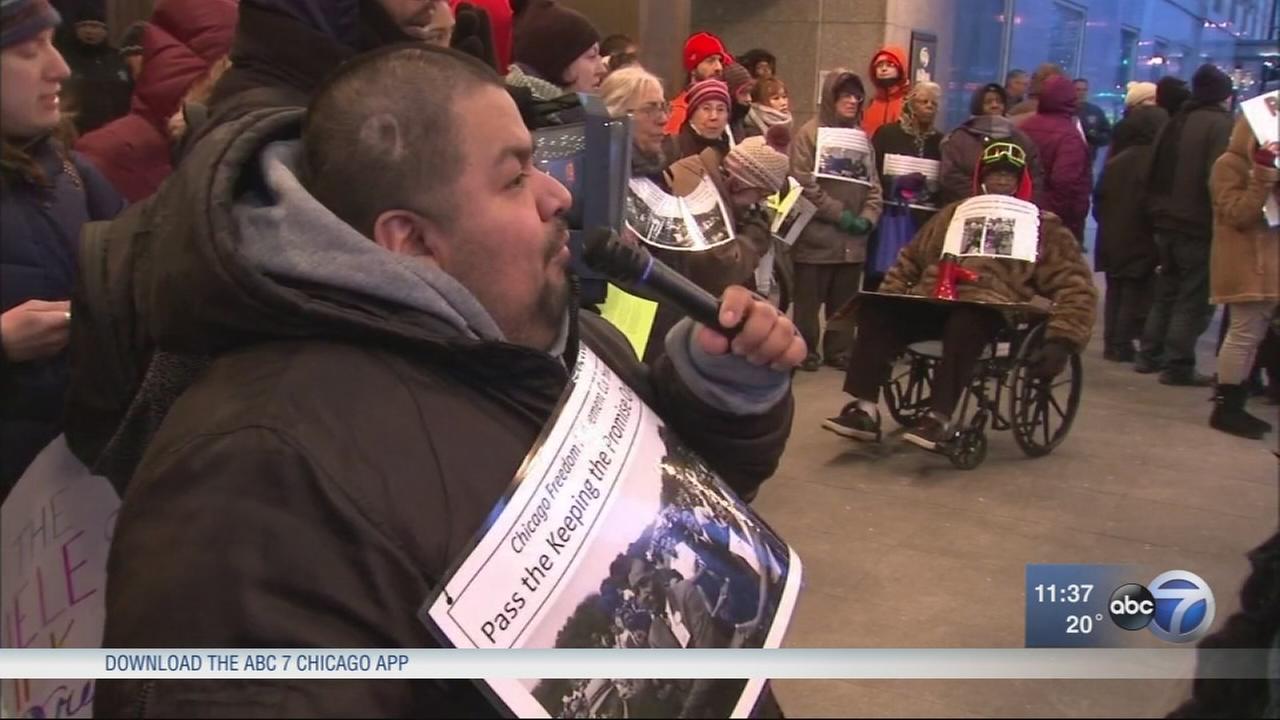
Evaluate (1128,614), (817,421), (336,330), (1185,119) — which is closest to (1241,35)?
(1185,119)

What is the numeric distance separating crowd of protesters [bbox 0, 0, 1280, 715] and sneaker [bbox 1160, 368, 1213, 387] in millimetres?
100

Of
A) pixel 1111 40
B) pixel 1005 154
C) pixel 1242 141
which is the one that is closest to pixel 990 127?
pixel 1005 154

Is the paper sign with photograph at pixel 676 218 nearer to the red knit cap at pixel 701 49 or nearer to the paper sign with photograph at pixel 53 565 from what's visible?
the red knit cap at pixel 701 49

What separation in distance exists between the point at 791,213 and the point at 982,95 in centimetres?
88

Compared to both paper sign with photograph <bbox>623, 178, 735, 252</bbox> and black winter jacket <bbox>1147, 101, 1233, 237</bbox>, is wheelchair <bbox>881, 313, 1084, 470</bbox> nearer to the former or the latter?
black winter jacket <bbox>1147, 101, 1233, 237</bbox>

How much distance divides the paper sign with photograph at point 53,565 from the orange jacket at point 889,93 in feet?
3.31

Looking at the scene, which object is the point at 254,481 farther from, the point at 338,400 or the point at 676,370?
the point at 676,370

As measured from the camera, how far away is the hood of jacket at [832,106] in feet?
5.11

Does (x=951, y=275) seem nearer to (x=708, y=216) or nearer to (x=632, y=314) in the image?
(x=708, y=216)

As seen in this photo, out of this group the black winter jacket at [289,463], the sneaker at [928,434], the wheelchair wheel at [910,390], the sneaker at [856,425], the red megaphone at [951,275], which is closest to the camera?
the black winter jacket at [289,463]

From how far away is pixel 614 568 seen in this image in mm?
648

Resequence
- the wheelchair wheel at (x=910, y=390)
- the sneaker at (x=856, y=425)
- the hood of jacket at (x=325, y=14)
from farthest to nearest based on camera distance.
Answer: the wheelchair wheel at (x=910, y=390), the sneaker at (x=856, y=425), the hood of jacket at (x=325, y=14)

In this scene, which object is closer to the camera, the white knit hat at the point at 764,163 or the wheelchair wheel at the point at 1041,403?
the wheelchair wheel at the point at 1041,403

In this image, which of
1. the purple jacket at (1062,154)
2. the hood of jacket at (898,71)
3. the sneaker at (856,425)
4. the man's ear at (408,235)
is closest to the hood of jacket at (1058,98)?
the purple jacket at (1062,154)
